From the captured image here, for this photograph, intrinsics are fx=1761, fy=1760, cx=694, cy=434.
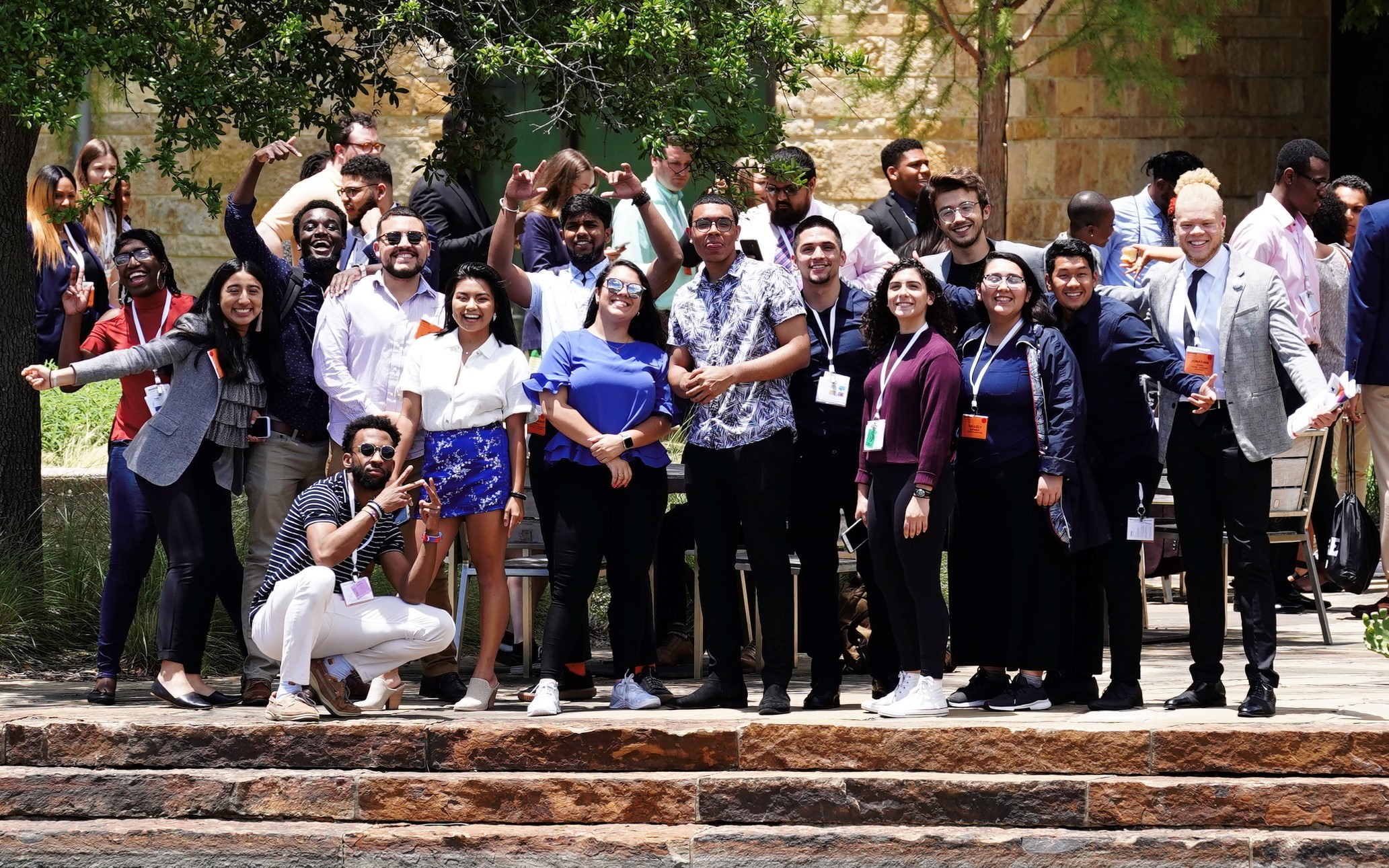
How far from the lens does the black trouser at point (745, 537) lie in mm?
6625

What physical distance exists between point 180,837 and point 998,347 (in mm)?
3462

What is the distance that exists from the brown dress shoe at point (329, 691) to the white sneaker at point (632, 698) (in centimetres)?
97

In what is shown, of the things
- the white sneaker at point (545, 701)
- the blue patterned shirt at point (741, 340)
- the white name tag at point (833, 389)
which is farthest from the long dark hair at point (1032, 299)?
the white sneaker at point (545, 701)

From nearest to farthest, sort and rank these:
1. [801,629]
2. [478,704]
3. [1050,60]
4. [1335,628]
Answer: [478,704] → [801,629] → [1335,628] → [1050,60]

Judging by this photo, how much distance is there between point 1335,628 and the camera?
8.85 metres

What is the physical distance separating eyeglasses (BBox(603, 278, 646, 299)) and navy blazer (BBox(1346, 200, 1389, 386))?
9.58 feet

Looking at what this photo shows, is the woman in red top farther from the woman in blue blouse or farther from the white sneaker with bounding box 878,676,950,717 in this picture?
the white sneaker with bounding box 878,676,950,717

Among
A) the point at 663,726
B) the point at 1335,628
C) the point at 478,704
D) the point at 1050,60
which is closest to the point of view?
the point at 663,726

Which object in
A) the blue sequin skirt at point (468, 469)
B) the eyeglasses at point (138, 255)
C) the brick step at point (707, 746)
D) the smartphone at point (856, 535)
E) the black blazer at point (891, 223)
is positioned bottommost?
the brick step at point (707, 746)

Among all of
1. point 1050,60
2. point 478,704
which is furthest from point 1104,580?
point 1050,60

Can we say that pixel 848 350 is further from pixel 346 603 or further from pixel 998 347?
pixel 346 603

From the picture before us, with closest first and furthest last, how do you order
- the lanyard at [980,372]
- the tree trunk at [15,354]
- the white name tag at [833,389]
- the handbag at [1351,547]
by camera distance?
the lanyard at [980,372]
the white name tag at [833,389]
the handbag at [1351,547]
the tree trunk at [15,354]

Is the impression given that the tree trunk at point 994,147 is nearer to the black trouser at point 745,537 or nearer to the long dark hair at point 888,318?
the long dark hair at point 888,318

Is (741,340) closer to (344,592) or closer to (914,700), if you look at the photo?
(914,700)
